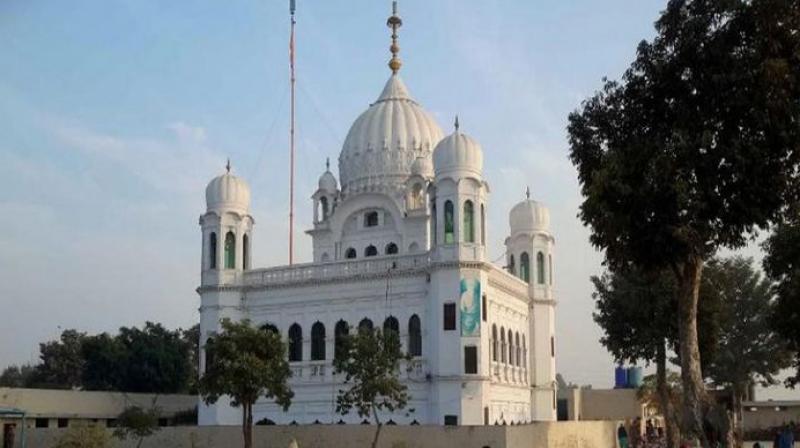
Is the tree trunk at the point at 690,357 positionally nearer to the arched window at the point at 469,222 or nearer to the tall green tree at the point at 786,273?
the tall green tree at the point at 786,273

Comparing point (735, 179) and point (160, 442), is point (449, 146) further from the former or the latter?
point (735, 179)

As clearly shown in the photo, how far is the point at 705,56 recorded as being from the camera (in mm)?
21109

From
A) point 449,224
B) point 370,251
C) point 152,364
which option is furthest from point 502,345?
point 152,364

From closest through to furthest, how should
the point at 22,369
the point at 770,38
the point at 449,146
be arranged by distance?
1. the point at 770,38
2. the point at 449,146
3. the point at 22,369

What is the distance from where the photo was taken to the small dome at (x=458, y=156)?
40594mm

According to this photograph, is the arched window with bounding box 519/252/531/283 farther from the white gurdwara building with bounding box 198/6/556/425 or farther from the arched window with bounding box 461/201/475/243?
the arched window with bounding box 461/201/475/243

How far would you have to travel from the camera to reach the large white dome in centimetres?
4841

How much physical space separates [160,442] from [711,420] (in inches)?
872

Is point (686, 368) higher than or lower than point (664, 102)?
lower

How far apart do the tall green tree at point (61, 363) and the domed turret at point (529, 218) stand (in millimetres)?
33166

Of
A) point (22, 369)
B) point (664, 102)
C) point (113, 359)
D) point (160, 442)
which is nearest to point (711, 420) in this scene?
point (664, 102)

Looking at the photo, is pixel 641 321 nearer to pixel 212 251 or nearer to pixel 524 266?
pixel 524 266

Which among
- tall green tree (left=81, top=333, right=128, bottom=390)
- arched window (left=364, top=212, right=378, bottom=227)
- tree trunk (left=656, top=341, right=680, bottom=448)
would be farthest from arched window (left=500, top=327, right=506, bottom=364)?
tall green tree (left=81, top=333, right=128, bottom=390)

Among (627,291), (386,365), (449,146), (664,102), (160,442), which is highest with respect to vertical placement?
(449,146)
